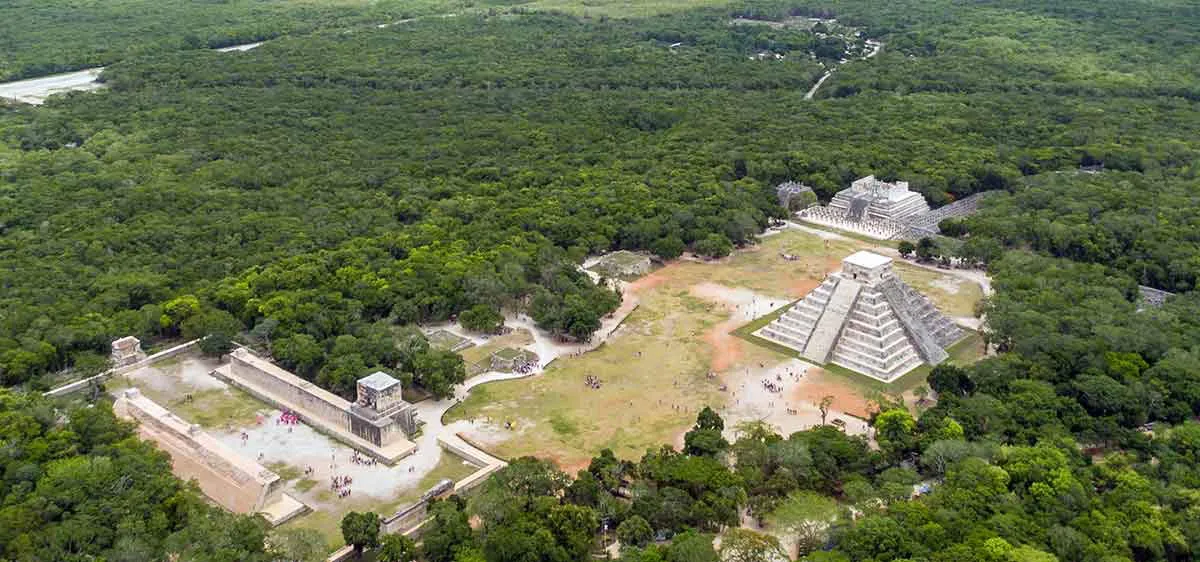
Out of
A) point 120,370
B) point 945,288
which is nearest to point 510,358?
point 120,370

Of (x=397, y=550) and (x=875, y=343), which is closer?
(x=397, y=550)

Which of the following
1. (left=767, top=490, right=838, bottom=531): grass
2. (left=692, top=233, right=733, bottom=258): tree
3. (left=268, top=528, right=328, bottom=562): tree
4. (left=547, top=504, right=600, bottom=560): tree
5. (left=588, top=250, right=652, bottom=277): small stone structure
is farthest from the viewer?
(left=692, top=233, right=733, bottom=258): tree

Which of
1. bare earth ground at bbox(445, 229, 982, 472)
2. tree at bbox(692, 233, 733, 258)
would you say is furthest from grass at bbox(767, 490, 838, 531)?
tree at bbox(692, 233, 733, 258)

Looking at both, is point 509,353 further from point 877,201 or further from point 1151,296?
point 1151,296

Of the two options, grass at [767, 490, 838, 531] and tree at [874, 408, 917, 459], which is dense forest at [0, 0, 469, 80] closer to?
tree at [874, 408, 917, 459]

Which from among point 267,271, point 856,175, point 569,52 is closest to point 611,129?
point 856,175
